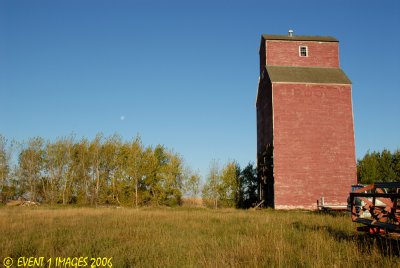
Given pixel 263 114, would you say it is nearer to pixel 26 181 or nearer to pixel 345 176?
pixel 345 176

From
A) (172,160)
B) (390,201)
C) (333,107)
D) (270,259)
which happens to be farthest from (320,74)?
(270,259)

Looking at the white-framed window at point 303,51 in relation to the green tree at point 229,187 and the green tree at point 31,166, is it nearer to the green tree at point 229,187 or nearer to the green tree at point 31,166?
the green tree at point 229,187

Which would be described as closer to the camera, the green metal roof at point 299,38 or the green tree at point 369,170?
the green metal roof at point 299,38

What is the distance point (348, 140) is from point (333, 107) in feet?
10.2

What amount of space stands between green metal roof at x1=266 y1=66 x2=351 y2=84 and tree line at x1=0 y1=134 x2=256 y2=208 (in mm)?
12418

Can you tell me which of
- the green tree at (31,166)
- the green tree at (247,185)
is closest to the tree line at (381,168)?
the green tree at (247,185)

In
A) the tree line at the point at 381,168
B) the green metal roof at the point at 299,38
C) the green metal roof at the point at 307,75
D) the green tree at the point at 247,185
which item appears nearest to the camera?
the green metal roof at the point at 307,75

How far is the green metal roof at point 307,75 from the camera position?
30.2 m

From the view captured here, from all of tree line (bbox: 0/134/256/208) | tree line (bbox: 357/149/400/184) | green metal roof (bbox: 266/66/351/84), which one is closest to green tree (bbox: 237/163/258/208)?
tree line (bbox: 0/134/256/208)

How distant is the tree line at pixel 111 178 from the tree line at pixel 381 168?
2132cm

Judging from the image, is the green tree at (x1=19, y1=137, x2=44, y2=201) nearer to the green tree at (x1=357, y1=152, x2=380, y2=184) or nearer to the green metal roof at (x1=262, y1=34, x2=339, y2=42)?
the green metal roof at (x1=262, y1=34, x2=339, y2=42)

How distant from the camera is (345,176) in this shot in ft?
94.4

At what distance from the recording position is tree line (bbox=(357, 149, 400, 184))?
4922 centimetres

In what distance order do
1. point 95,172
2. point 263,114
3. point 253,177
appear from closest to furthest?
1. point 263,114
2. point 253,177
3. point 95,172
